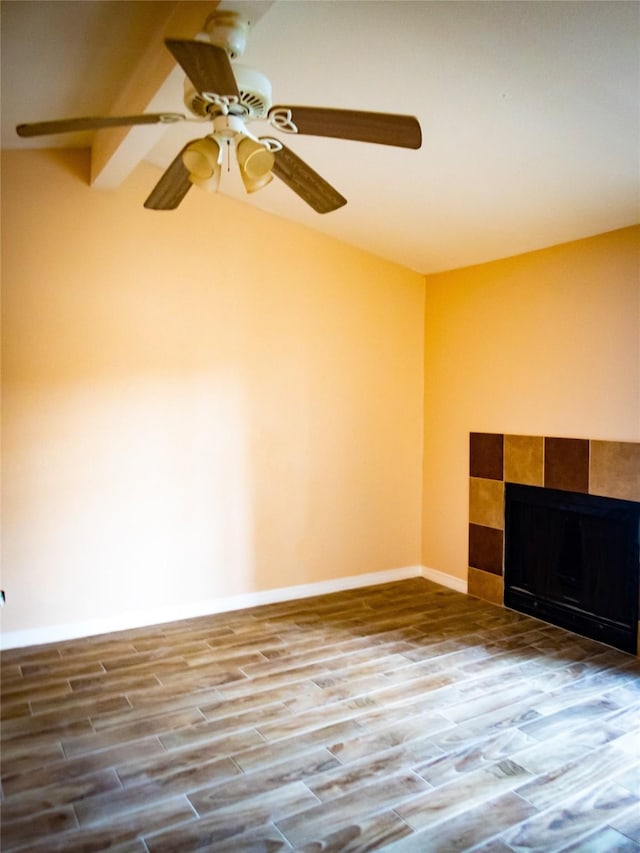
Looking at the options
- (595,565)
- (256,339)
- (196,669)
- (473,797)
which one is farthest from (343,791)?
(256,339)

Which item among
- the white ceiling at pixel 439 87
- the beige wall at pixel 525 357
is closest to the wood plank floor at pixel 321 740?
the beige wall at pixel 525 357

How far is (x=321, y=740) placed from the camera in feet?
7.94

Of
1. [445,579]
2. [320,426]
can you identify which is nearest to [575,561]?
[445,579]

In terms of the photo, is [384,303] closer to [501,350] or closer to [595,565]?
[501,350]

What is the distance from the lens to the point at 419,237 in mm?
3912

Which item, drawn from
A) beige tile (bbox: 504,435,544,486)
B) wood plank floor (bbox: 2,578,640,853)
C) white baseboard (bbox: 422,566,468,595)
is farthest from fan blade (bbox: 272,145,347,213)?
white baseboard (bbox: 422,566,468,595)

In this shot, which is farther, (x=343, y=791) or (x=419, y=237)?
(x=419, y=237)

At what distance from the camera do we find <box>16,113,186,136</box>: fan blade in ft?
5.83

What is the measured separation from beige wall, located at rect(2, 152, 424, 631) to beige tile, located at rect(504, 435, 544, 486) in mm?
885

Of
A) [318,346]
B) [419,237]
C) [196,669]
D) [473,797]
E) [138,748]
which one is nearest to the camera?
[473,797]

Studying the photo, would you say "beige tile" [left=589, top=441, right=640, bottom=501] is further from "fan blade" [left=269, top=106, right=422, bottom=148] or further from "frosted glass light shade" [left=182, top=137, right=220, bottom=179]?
"frosted glass light shade" [left=182, top=137, right=220, bottom=179]

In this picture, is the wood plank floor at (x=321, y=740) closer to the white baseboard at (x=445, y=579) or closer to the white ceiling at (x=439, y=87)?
the white baseboard at (x=445, y=579)

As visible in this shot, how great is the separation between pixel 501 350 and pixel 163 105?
2.57m

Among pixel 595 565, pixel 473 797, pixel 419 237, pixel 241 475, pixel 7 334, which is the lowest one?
pixel 473 797
